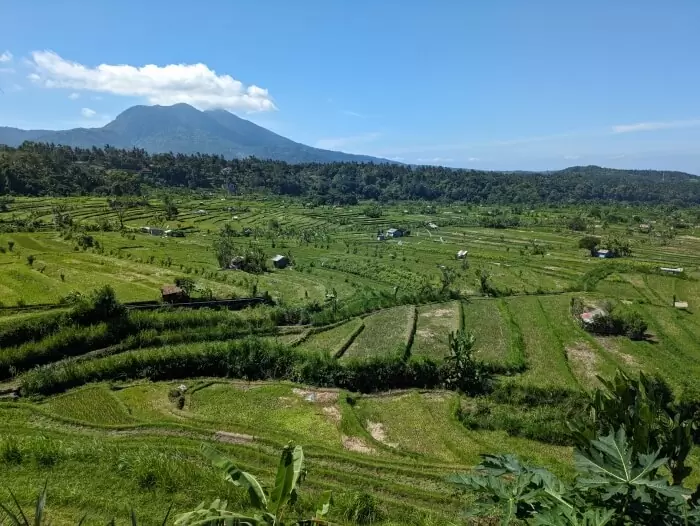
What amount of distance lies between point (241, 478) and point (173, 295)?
1194 inches

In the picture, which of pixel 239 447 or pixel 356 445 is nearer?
pixel 239 447

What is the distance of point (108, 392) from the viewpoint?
2378cm

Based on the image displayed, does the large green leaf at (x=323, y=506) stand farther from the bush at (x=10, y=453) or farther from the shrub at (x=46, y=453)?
the bush at (x=10, y=453)

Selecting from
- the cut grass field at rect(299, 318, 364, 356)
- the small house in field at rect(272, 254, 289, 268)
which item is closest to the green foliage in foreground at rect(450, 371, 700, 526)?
the cut grass field at rect(299, 318, 364, 356)

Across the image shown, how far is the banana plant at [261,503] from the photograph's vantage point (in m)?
4.56

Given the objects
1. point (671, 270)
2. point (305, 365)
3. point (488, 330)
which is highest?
point (671, 270)

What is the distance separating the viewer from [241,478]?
588 centimetres

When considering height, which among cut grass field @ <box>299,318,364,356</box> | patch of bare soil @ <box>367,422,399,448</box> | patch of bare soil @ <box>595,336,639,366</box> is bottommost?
patch of bare soil @ <box>367,422,399,448</box>

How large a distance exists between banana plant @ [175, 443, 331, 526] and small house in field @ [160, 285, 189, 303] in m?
29.8

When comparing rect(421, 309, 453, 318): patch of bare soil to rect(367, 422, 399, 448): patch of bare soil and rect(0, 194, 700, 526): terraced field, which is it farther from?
rect(367, 422, 399, 448): patch of bare soil

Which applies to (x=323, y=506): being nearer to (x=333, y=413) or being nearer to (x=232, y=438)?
(x=232, y=438)

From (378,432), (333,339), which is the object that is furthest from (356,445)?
(333,339)

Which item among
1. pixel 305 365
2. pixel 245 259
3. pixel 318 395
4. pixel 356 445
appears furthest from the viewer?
pixel 245 259

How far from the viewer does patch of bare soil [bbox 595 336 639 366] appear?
28906mm
